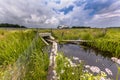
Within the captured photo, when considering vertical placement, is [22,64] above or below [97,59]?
above

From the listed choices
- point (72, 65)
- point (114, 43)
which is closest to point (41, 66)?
point (72, 65)

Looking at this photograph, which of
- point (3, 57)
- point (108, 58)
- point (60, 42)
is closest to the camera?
point (3, 57)

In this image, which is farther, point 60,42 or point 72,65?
point 60,42

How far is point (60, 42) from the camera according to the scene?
72.1 ft

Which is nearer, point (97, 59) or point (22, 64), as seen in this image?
point (22, 64)

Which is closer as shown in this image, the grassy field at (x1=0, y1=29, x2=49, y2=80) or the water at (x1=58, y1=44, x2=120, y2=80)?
the grassy field at (x1=0, y1=29, x2=49, y2=80)

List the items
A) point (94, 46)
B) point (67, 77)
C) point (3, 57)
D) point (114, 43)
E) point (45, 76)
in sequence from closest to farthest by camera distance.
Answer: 1. point (67, 77)
2. point (45, 76)
3. point (3, 57)
4. point (114, 43)
5. point (94, 46)

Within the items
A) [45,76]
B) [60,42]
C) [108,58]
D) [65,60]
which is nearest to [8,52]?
[45,76]

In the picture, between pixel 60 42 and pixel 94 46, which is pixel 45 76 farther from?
pixel 60 42

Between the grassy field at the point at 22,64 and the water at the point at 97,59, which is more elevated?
the grassy field at the point at 22,64

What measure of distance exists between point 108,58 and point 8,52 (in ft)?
28.3

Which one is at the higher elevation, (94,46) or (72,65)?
(72,65)

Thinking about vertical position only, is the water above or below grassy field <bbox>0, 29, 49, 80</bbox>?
below

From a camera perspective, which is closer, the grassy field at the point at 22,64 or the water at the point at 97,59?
the grassy field at the point at 22,64
